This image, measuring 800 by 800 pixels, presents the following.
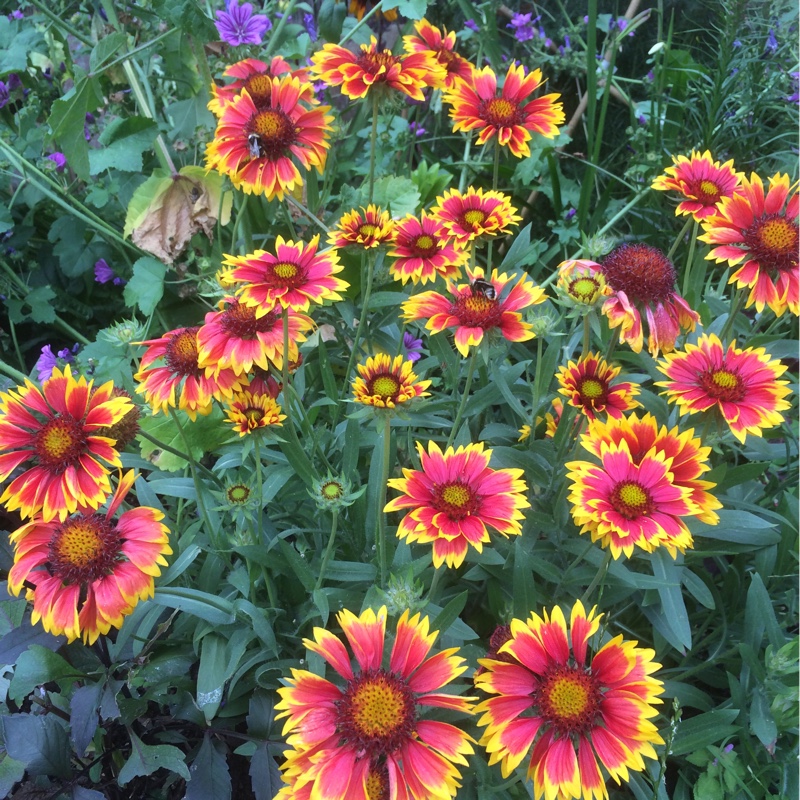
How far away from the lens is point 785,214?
124cm

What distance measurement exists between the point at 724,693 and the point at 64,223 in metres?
2.20

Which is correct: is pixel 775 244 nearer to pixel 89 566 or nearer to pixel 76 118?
pixel 89 566

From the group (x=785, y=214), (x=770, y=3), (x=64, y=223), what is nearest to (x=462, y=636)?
(x=785, y=214)

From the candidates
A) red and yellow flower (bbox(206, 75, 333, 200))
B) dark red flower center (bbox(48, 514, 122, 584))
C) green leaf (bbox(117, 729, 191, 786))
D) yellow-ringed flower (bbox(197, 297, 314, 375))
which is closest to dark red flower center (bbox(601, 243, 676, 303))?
yellow-ringed flower (bbox(197, 297, 314, 375))

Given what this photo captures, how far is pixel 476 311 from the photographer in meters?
1.09

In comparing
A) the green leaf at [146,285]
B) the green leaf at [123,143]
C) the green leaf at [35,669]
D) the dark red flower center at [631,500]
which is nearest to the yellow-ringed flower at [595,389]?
the dark red flower center at [631,500]

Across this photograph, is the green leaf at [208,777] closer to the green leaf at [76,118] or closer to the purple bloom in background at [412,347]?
the purple bloom in background at [412,347]

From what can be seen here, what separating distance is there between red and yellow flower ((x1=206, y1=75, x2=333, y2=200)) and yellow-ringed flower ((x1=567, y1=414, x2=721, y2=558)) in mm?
775

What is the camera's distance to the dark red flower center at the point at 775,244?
3.85ft

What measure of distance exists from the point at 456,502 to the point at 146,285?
49.0 inches

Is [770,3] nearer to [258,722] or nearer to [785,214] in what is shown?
[785,214]

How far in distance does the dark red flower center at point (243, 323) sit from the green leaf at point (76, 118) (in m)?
0.78

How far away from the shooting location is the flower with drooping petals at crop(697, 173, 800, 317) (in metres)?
1.17

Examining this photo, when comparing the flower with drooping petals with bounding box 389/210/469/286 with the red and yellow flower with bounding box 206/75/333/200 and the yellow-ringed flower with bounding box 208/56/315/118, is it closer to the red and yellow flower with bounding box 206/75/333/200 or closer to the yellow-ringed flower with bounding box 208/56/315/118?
the red and yellow flower with bounding box 206/75/333/200
